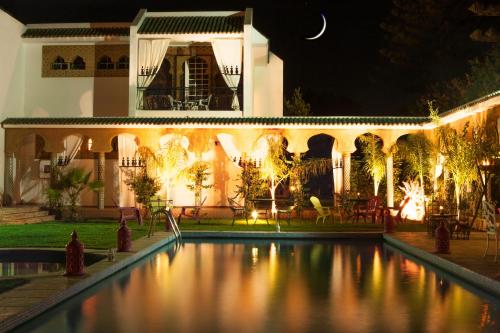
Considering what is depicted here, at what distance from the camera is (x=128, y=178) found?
1952 cm

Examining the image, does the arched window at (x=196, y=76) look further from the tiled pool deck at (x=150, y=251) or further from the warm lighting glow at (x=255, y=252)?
the warm lighting glow at (x=255, y=252)

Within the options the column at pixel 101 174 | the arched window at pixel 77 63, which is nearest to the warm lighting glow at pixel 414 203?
the column at pixel 101 174

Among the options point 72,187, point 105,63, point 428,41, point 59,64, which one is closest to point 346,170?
point 72,187

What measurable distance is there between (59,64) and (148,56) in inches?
129

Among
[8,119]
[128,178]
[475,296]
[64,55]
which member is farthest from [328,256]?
[64,55]

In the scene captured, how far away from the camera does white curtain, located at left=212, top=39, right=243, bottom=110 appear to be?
19641 mm

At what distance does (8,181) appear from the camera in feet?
63.9

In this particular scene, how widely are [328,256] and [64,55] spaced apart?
12.8 meters

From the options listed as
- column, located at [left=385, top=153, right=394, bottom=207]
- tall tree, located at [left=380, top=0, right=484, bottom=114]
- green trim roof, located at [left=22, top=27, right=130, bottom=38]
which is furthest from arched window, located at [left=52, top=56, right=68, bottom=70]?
tall tree, located at [left=380, top=0, right=484, bottom=114]

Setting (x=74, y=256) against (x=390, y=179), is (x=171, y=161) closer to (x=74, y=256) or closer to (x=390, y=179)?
(x=390, y=179)

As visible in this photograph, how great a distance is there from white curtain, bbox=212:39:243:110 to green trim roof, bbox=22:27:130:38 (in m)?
3.09

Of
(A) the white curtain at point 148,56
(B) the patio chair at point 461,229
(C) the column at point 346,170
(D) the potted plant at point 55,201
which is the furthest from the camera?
(A) the white curtain at point 148,56

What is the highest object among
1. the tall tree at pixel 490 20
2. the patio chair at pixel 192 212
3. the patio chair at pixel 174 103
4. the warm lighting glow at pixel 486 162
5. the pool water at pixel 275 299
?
the tall tree at pixel 490 20

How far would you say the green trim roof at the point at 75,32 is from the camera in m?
20.7
